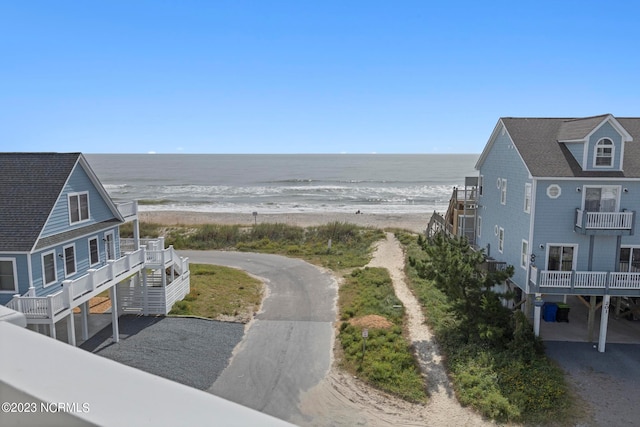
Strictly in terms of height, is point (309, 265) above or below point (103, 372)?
below

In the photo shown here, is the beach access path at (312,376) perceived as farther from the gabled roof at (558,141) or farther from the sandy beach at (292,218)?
the sandy beach at (292,218)

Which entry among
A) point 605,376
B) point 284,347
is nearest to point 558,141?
point 605,376

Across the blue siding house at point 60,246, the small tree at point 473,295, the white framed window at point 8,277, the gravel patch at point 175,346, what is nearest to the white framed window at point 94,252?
the blue siding house at point 60,246

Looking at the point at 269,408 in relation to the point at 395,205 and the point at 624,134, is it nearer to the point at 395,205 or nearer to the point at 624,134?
the point at 624,134

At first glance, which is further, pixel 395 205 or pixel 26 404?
pixel 395 205

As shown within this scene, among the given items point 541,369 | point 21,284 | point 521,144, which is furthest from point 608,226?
point 21,284
